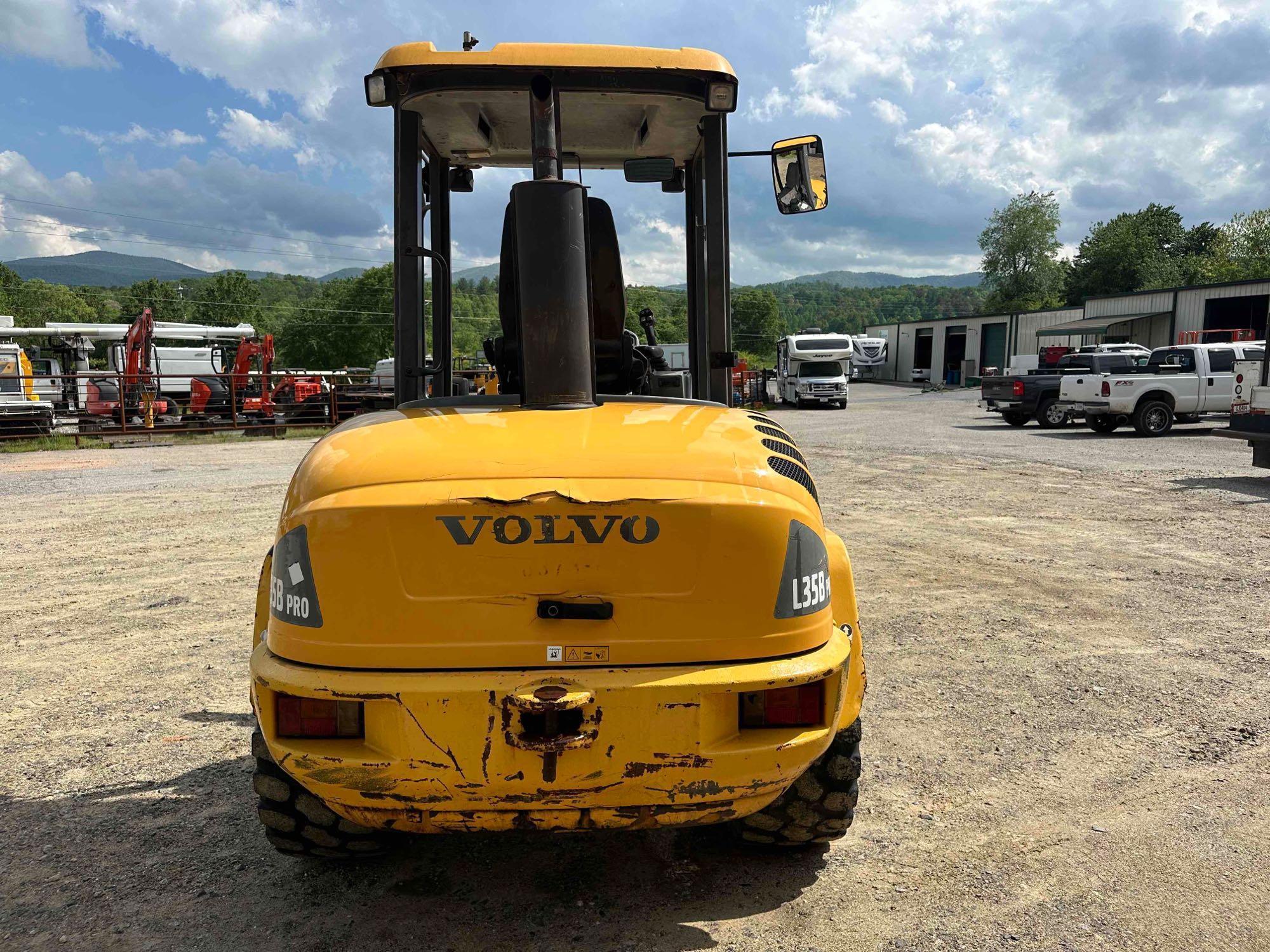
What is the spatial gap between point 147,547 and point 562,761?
7.56 meters

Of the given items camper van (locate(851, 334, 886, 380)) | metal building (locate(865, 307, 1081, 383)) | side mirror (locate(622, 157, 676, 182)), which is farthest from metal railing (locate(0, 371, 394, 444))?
camper van (locate(851, 334, 886, 380))

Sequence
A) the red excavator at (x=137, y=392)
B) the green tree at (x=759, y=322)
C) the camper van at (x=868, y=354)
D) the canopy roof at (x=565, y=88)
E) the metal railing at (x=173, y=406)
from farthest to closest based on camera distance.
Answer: the green tree at (x=759, y=322)
the camper van at (x=868, y=354)
the red excavator at (x=137, y=392)
the metal railing at (x=173, y=406)
the canopy roof at (x=565, y=88)

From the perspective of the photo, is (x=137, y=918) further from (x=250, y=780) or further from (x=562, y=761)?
(x=562, y=761)

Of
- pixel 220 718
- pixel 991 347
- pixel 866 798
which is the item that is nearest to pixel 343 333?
pixel 991 347

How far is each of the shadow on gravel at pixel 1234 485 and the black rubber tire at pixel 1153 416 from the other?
7.90 m

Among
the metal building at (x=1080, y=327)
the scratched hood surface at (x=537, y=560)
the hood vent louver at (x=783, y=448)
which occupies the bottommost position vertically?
the scratched hood surface at (x=537, y=560)

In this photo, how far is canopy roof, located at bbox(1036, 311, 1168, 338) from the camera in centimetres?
4541

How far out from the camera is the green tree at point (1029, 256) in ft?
303

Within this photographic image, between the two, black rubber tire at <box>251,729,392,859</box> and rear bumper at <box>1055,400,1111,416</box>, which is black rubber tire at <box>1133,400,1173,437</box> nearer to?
rear bumper at <box>1055,400,1111,416</box>

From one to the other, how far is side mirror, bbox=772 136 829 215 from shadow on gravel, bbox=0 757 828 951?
7.98 feet

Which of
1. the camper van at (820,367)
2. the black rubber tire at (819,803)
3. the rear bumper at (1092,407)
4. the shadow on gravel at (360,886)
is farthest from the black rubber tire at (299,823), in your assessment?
the camper van at (820,367)

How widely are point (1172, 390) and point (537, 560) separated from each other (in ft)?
71.6

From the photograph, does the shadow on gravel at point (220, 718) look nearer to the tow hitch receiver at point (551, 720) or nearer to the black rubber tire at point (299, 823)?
the black rubber tire at point (299, 823)

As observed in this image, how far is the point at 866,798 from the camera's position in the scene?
357cm
